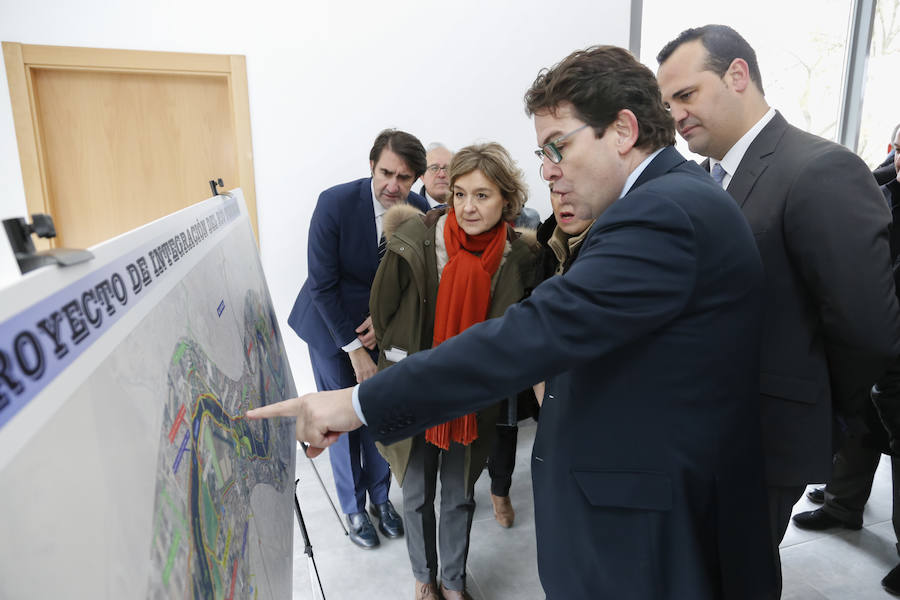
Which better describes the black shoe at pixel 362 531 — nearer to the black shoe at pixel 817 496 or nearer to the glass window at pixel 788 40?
the black shoe at pixel 817 496

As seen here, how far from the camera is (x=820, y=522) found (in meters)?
2.26

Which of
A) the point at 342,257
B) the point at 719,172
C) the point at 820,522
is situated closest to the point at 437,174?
the point at 342,257

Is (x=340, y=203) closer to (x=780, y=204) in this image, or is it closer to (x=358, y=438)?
(x=358, y=438)

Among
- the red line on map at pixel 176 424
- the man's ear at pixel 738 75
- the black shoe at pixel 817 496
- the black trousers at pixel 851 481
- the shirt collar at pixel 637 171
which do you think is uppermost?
the man's ear at pixel 738 75

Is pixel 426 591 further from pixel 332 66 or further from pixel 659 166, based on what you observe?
pixel 332 66

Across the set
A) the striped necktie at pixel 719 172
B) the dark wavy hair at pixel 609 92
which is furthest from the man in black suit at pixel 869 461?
the dark wavy hair at pixel 609 92

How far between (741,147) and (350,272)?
1349 millimetres

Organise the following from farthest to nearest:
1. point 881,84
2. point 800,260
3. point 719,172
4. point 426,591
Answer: point 881,84, point 426,591, point 719,172, point 800,260

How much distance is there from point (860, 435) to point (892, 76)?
3.32 metres

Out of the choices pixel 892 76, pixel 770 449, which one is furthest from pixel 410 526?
pixel 892 76

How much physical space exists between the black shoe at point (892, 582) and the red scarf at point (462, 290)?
5.03 feet

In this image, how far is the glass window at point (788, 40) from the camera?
348 centimetres

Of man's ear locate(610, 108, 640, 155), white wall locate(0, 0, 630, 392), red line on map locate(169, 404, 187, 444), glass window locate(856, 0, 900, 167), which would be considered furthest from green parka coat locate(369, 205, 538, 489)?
glass window locate(856, 0, 900, 167)

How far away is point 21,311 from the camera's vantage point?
34 centimetres
